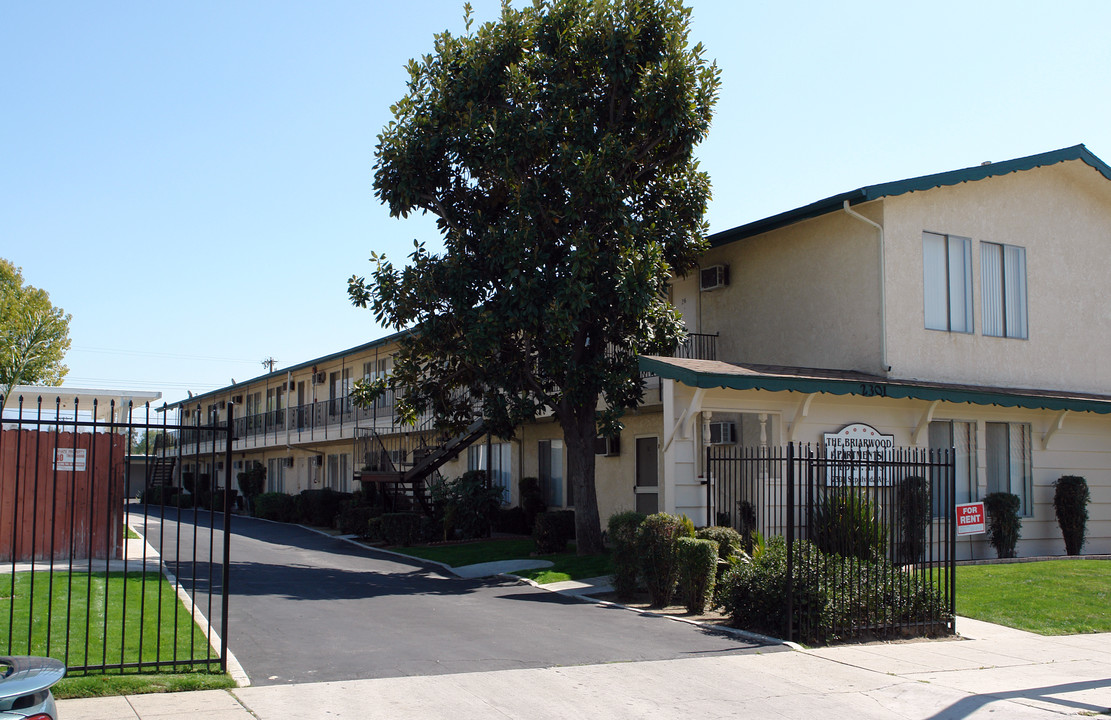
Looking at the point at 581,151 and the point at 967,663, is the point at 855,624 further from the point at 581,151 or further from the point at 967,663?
the point at 581,151

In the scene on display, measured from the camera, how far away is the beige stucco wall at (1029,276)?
18.2 meters

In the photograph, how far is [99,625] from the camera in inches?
402

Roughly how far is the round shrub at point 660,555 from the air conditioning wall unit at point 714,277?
8631mm

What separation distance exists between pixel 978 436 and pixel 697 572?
29.1 feet

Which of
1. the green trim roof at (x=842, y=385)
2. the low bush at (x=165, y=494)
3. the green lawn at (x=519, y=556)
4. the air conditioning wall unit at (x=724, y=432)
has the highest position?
the green trim roof at (x=842, y=385)

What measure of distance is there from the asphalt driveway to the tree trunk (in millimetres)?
2884

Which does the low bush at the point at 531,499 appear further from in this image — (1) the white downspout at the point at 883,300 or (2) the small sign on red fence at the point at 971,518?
(2) the small sign on red fence at the point at 971,518

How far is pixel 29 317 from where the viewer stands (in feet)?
115

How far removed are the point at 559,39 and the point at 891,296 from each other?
7668 mm

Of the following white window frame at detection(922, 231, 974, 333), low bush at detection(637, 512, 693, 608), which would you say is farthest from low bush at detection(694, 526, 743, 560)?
white window frame at detection(922, 231, 974, 333)

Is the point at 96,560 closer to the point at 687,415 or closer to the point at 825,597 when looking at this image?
the point at 687,415

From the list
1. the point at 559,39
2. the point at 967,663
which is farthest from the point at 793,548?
the point at 559,39

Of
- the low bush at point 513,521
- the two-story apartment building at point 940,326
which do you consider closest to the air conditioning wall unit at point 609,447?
the two-story apartment building at point 940,326

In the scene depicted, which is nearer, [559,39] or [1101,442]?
[559,39]
